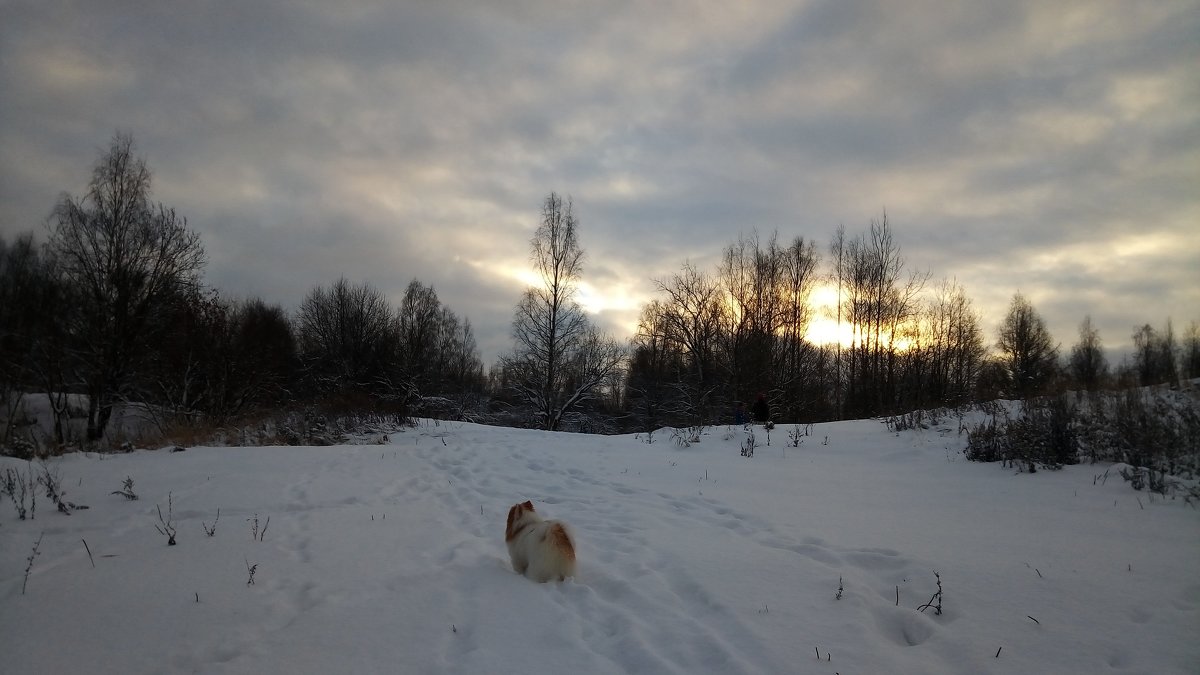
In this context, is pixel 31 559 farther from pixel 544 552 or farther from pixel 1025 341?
pixel 1025 341

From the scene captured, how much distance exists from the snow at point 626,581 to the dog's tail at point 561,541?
210 millimetres

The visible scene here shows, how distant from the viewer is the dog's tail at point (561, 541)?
356 cm

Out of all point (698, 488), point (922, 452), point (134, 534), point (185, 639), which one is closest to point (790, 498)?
point (698, 488)

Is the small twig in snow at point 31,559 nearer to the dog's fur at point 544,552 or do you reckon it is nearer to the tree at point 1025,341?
the dog's fur at point 544,552

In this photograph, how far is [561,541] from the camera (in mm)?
3574

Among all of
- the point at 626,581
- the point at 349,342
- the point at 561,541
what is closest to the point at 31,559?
the point at 561,541

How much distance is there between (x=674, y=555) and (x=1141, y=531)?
11.9ft

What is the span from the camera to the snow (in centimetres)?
248

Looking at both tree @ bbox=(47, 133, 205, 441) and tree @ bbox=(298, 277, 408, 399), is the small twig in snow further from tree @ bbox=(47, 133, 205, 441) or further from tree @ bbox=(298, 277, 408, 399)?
tree @ bbox=(298, 277, 408, 399)

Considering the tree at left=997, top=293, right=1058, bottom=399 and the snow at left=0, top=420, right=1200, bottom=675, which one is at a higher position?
the tree at left=997, top=293, right=1058, bottom=399

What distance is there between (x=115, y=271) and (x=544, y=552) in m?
25.6

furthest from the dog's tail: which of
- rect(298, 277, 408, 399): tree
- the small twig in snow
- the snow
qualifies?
rect(298, 277, 408, 399): tree

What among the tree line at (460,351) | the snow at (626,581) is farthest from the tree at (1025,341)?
the snow at (626,581)

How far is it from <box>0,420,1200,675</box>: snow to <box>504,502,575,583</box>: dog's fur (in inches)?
5.4
